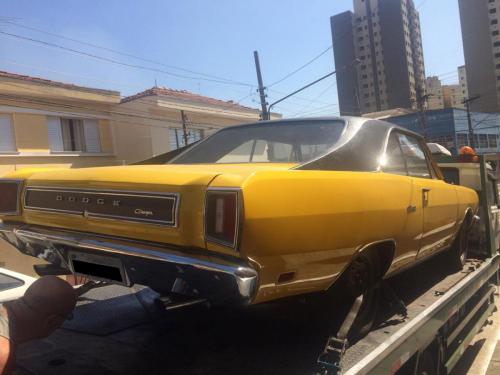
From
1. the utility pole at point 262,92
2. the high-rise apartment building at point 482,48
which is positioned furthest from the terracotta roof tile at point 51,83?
the high-rise apartment building at point 482,48

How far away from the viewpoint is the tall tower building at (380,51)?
40.0 m

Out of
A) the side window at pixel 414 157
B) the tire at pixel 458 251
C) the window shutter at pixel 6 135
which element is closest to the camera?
the side window at pixel 414 157

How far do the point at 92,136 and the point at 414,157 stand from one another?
18887 millimetres

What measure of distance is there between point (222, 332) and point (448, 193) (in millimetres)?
2243

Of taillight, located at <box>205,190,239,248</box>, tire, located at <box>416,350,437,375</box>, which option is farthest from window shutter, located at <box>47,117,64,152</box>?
taillight, located at <box>205,190,239,248</box>

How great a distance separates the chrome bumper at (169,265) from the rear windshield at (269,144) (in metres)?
1.14

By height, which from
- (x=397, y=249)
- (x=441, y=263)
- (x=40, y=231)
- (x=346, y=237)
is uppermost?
(x=40, y=231)

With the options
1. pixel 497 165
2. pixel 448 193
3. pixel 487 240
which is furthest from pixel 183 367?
pixel 497 165

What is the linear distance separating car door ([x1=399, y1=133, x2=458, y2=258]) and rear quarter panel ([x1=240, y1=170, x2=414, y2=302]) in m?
0.85

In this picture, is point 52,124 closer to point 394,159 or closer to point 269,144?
point 269,144

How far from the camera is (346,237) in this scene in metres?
2.37

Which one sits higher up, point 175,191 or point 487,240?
point 175,191

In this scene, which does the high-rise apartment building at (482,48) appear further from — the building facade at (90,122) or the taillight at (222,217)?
the taillight at (222,217)

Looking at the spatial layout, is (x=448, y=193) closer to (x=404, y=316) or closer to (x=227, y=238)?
(x=404, y=316)
